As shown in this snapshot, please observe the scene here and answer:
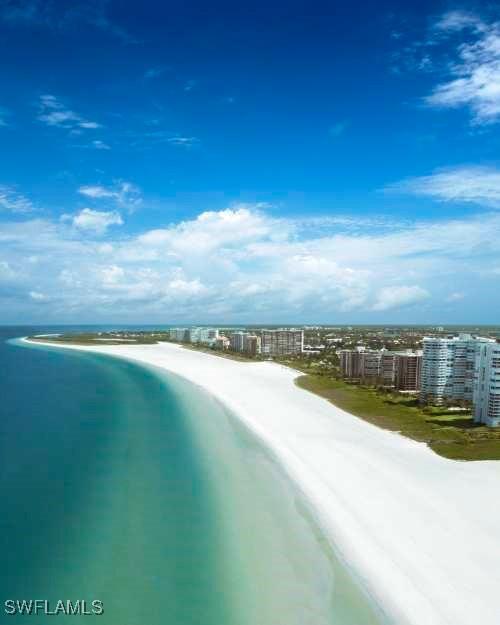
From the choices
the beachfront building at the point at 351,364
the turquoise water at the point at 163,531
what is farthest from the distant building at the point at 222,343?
the turquoise water at the point at 163,531

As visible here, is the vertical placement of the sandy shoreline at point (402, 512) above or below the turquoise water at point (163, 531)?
above

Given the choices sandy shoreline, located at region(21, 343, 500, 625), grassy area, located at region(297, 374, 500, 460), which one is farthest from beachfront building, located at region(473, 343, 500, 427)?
sandy shoreline, located at region(21, 343, 500, 625)

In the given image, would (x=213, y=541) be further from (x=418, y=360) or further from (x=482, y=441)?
(x=418, y=360)

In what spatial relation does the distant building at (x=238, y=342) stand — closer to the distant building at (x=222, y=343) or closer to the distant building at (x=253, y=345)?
the distant building at (x=253, y=345)

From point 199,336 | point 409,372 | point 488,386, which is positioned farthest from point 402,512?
point 199,336

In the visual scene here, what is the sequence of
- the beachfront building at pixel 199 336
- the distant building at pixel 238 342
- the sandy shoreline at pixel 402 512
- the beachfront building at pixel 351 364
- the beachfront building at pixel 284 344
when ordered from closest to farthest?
the sandy shoreline at pixel 402 512
the beachfront building at pixel 351 364
the beachfront building at pixel 284 344
the distant building at pixel 238 342
the beachfront building at pixel 199 336

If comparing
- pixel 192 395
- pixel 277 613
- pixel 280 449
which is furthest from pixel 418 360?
pixel 277 613

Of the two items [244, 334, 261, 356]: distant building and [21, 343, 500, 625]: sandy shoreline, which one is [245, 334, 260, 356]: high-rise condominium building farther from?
[21, 343, 500, 625]: sandy shoreline
